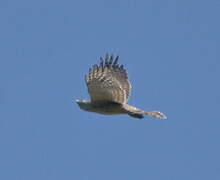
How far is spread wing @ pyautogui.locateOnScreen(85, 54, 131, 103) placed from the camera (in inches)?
734

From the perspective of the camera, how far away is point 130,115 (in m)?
18.4

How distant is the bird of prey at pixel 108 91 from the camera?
18562 millimetres

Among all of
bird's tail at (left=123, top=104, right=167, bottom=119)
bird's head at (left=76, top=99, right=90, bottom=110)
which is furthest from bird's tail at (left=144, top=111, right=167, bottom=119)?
bird's head at (left=76, top=99, right=90, bottom=110)

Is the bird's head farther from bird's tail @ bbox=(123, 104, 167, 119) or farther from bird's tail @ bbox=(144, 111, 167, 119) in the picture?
bird's tail @ bbox=(144, 111, 167, 119)

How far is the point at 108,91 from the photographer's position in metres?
18.7

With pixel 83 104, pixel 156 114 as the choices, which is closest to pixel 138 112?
pixel 156 114

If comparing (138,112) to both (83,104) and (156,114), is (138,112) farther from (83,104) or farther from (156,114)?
(83,104)

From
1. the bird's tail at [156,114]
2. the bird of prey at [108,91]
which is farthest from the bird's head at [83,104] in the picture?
the bird's tail at [156,114]

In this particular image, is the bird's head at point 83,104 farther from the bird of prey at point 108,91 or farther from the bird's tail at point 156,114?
the bird's tail at point 156,114

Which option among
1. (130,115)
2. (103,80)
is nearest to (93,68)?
(103,80)

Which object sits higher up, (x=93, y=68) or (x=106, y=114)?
(x=93, y=68)

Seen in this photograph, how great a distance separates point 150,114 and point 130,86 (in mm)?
1189

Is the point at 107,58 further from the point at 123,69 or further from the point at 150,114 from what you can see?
the point at 150,114

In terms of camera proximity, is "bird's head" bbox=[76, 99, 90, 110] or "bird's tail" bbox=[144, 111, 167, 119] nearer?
"bird's tail" bbox=[144, 111, 167, 119]
